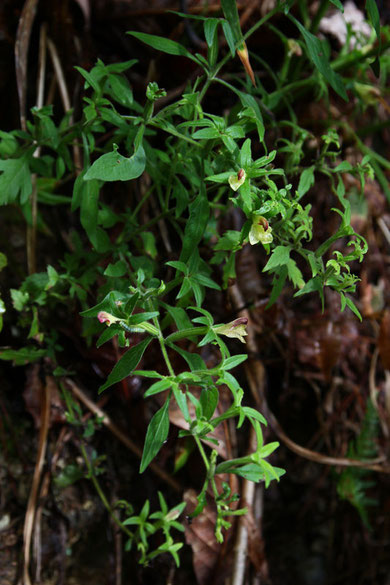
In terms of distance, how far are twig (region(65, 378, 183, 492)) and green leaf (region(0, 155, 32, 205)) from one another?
61 centimetres

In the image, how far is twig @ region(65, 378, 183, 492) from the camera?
153 cm

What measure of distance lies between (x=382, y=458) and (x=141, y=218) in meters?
1.21

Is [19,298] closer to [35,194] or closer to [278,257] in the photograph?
[35,194]

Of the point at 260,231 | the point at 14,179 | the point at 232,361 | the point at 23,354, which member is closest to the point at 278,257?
the point at 260,231

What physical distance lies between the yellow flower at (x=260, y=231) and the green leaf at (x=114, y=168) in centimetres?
24

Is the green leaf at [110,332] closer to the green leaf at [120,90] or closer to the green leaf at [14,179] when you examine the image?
the green leaf at [14,179]

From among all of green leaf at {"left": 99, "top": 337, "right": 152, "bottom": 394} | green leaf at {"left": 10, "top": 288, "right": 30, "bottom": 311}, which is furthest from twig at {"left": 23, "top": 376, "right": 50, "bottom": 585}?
green leaf at {"left": 99, "top": 337, "right": 152, "bottom": 394}

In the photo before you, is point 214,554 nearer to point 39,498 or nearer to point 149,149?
point 39,498

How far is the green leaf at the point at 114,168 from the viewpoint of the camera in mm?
924

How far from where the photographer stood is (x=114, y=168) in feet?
3.10

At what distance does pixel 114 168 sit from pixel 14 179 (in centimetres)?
37

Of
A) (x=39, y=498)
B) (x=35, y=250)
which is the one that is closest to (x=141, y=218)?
(x=35, y=250)

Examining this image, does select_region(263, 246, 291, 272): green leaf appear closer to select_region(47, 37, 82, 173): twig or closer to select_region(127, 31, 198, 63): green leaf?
select_region(127, 31, 198, 63): green leaf

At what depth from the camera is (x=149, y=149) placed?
45.5 inches
